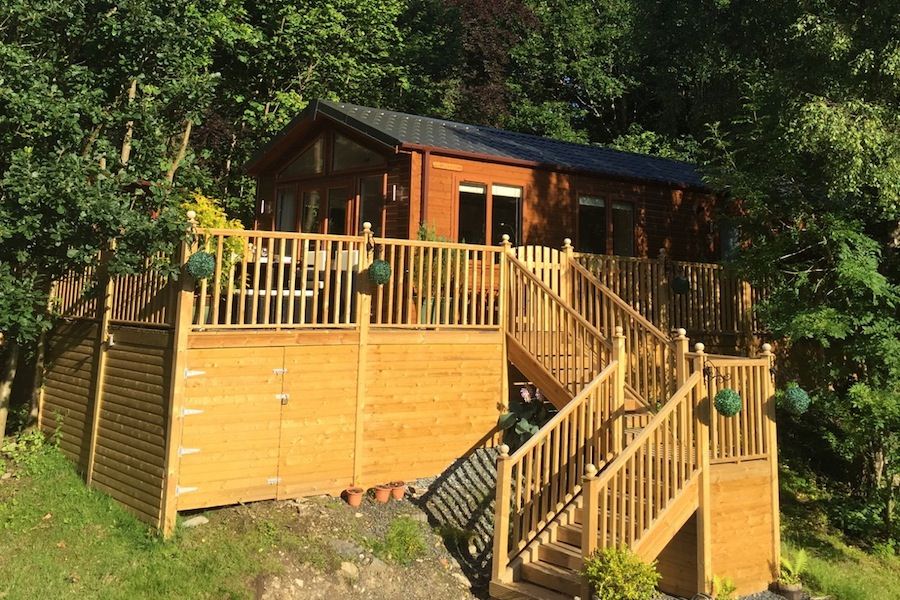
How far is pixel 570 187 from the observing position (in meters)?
13.5

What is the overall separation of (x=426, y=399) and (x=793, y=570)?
4.69 m

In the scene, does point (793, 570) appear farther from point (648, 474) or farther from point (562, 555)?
point (562, 555)

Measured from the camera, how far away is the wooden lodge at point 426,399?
23.1ft

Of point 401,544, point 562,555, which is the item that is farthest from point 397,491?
point 562,555

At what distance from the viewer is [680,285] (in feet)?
38.9

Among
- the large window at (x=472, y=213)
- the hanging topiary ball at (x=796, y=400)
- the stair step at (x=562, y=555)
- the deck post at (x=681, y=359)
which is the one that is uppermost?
the large window at (x=472, y=213)

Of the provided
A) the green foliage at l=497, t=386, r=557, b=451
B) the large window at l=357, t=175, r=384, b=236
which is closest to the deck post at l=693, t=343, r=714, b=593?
the green foliage at l=497, t=386, r=557, b=451

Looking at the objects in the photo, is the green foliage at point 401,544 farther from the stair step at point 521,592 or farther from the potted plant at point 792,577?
the potted plant at point 792,577

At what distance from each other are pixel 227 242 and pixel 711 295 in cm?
862

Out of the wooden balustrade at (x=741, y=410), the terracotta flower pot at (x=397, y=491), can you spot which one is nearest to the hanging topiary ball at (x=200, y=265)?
the terracotta flower pot at (x=397, y=491)

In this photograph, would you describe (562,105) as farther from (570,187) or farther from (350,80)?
(570,187)

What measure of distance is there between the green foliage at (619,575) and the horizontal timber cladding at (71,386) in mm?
6462

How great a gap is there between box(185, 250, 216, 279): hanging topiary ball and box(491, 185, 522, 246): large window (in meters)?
6.43

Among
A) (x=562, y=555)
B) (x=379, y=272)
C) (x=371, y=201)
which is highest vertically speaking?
(x=371, y=201)
